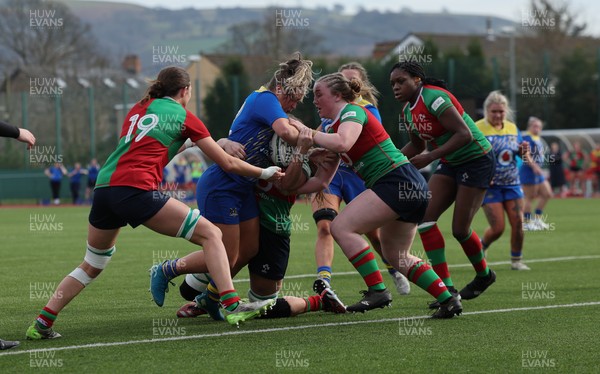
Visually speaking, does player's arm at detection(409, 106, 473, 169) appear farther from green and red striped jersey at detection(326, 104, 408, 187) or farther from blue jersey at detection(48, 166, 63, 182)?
blue jersey at detection(48, 166, 63, 182)

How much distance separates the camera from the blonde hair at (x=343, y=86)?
7.80 meters

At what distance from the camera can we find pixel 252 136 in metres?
7.84

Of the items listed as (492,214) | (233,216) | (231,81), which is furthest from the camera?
(231,81)

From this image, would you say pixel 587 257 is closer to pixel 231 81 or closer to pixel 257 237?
pixel 257 237

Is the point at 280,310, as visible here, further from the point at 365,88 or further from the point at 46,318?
the point at 365,88

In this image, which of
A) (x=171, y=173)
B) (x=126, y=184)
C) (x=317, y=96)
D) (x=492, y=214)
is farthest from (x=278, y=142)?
(x=171, y=173)

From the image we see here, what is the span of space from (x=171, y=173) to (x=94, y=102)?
21.1 ft

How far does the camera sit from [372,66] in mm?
46156

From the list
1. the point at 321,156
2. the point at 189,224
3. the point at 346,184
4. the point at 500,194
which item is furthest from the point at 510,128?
the point at 189,224

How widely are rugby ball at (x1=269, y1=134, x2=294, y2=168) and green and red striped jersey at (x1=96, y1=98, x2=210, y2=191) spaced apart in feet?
2.84

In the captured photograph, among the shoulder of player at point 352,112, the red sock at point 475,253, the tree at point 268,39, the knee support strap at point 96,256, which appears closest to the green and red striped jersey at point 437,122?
the red sock at point 475,253

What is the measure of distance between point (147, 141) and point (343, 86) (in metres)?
1.71

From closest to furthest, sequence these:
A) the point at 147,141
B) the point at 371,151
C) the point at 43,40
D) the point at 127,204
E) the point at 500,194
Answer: the point at 127,204
the point at 147,141
the point at 371,151
the point at 500,194
the point at 43,40

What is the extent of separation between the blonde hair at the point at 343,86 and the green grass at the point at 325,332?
178 cm
